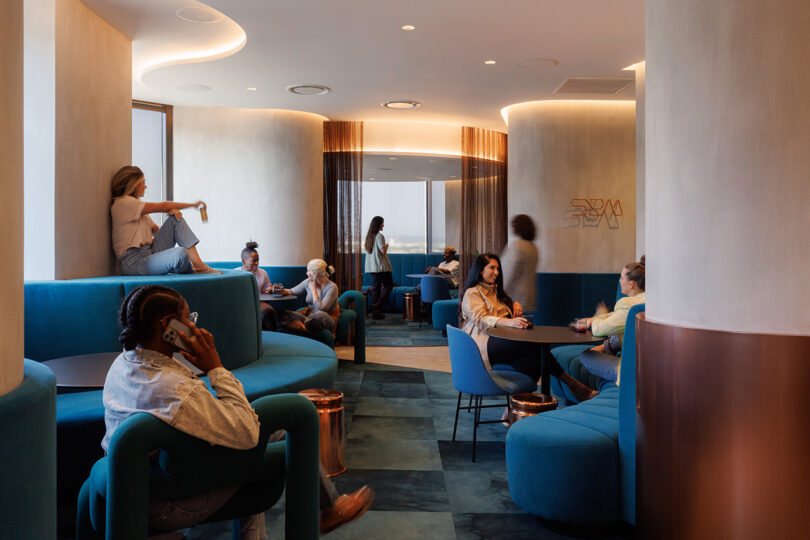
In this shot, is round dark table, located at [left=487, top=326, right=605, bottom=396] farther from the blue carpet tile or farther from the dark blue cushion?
the dark blue cushion

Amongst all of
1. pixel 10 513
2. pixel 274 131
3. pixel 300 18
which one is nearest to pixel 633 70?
pixel 300 18

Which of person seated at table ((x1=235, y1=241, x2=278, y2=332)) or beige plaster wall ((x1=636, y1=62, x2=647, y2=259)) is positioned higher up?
beige plaster wall ((x1=636, y1=62, x2=647, y2=259))

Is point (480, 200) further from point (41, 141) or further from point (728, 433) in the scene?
point (728, 433)

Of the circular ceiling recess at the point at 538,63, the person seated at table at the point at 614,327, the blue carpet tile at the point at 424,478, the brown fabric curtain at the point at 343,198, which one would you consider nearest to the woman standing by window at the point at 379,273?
the brown fabric curtain at the point at 343,198

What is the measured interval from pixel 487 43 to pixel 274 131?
420 cm

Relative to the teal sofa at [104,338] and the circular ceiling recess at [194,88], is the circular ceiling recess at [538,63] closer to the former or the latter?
the teal sofa at [104,338]

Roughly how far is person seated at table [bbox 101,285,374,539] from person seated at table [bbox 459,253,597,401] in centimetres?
291

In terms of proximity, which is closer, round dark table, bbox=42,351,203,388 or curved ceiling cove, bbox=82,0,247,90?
round dark table, bbox=42,351,203,388

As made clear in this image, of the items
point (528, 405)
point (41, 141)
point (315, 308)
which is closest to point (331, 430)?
point (528, 405)

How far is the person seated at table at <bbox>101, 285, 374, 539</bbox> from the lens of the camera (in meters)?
1.88

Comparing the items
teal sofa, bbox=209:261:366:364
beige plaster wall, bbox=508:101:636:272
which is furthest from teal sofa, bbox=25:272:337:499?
beige plaster wall, bbox=508:101:636:272

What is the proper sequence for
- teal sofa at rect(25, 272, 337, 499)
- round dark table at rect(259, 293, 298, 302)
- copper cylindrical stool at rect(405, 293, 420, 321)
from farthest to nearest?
copper cylindrical stool at rect(405, 293, 420, 321) → round dark table at rect(259, 293, 298, 302) → teal sofa at rect(25, 272, 337, 499)

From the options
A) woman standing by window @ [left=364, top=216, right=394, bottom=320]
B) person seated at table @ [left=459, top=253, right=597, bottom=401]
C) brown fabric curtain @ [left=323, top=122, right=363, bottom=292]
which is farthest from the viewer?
woman standing by window @ [left=364, top=216, right=394, bottom=320]

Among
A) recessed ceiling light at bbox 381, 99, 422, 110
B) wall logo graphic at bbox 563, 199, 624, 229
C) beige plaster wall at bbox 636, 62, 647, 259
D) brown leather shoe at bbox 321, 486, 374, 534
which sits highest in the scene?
recessed ceiling light at bbox 381, 99, 422, 110
